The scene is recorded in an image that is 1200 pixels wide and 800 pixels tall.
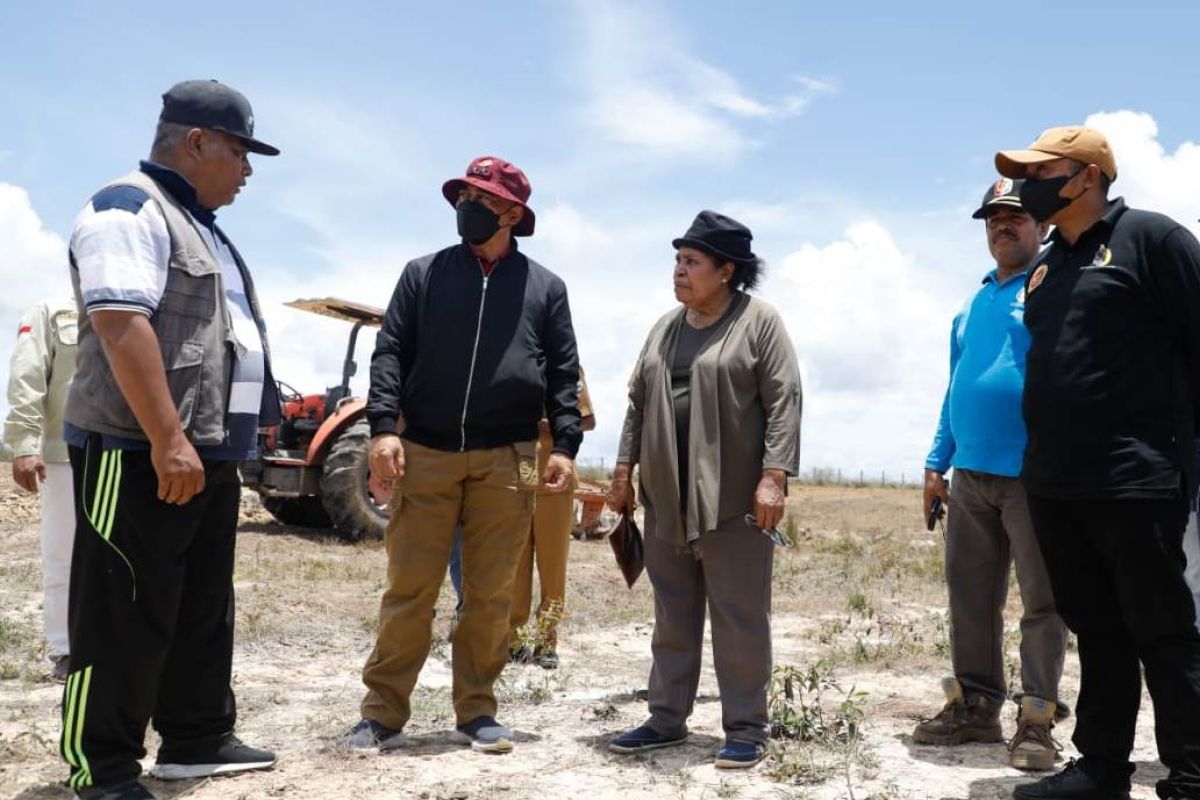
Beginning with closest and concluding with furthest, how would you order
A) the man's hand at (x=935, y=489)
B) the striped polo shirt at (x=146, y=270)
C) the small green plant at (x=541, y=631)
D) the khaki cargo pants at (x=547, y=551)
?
1. the striped polo shirt at (x=146, y=270)
2. the man's hand at (x=935, y=489)
3. the small green plant at (x=541, y=631)
4. the khaki cargo pants at (x=547, y=551)

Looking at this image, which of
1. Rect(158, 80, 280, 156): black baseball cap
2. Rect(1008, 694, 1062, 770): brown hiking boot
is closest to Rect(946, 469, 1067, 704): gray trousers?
Rect(1008, 694, 1062, 770): brown hiking boot

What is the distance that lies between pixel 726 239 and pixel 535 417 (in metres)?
0.98

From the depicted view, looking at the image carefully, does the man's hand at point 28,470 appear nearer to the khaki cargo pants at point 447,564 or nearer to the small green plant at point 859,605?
the khaki cargo pants at point 447,564

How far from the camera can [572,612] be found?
7.96m

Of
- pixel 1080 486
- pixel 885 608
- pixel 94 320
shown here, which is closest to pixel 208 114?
pixel 94 320

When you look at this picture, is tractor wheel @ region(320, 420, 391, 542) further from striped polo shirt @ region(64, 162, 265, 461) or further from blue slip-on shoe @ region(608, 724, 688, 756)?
striped polo shirt @ region(64, 162, 265, 461)

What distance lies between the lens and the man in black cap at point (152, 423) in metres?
3.46

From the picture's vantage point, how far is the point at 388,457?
4.25m

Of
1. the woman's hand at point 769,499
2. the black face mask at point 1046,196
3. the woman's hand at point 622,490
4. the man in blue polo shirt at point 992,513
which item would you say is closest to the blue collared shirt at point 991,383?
the man in blue polo shirt at point 992,513

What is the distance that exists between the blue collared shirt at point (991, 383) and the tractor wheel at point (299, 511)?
960 cm

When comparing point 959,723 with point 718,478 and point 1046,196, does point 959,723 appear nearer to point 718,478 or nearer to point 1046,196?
point 718,478

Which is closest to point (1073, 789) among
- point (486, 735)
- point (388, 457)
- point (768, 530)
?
point (768, 530)

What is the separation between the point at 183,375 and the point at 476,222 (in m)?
1.33

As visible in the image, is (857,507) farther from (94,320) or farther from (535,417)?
(94,320)
